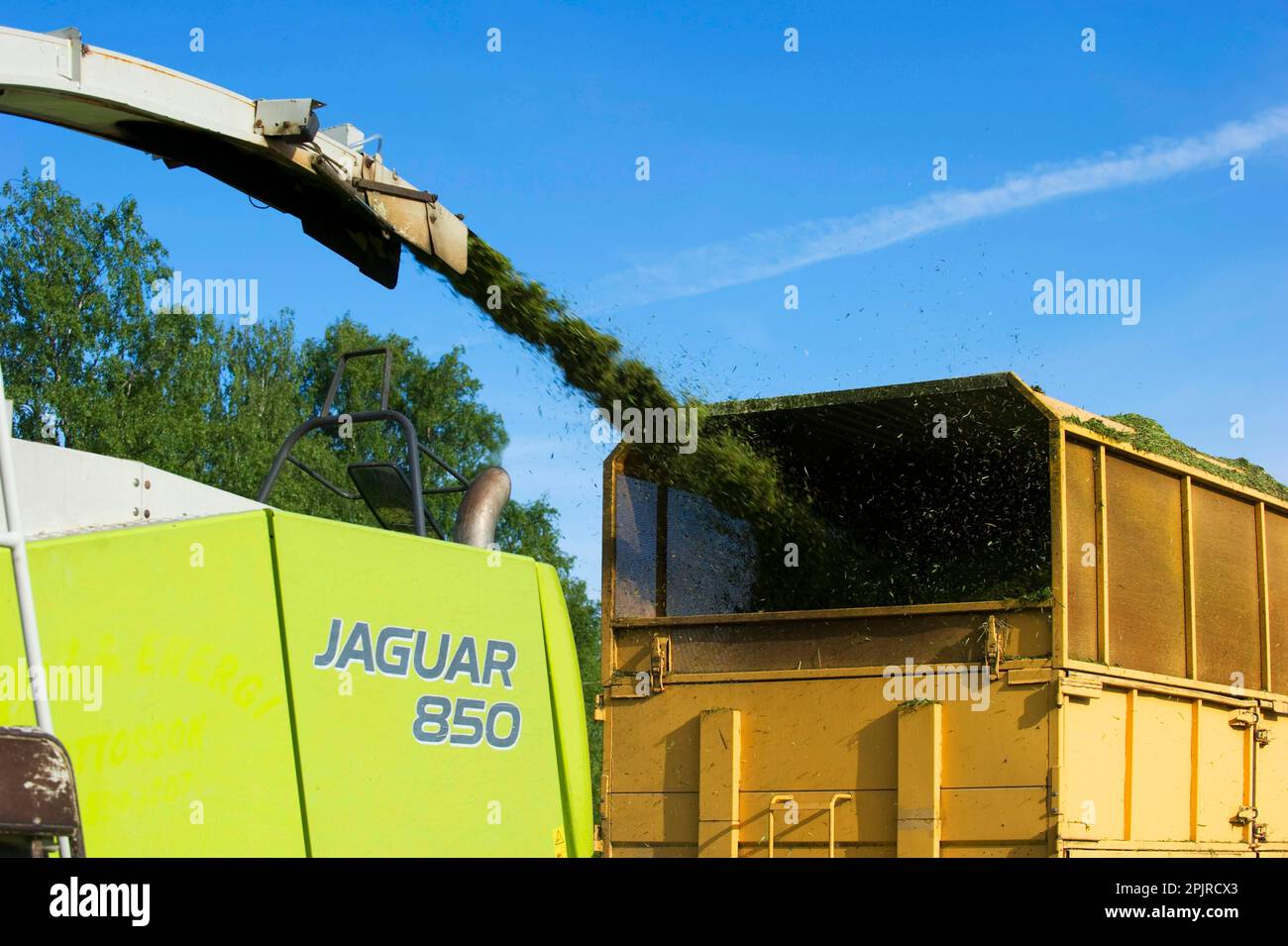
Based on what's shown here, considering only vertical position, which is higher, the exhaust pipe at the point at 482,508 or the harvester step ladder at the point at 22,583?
the exhaust pipe at the point at 482,508

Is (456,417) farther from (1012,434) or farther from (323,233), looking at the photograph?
(323,233)

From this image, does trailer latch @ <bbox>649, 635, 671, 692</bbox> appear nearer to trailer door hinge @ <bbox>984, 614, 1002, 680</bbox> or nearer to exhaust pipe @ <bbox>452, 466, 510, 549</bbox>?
trailer door hinge @ <bbox>984, 614, 1002, 680</bbox>

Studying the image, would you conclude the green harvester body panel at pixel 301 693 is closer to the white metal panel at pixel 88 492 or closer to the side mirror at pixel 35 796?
the white metal panel at pixel 88 492

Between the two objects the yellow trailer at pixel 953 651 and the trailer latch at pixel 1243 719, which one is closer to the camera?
the yellow trailer at pixel 953 651

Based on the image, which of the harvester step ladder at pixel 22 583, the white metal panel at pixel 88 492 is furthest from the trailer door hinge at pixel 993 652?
the harvester step ladder at pixel 22 583

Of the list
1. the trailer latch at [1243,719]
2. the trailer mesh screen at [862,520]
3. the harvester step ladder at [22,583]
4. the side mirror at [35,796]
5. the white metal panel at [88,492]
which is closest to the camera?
the side mirror at [35,796]

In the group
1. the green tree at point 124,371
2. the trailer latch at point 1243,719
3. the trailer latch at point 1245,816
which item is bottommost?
the trailer latch at point 1245,816

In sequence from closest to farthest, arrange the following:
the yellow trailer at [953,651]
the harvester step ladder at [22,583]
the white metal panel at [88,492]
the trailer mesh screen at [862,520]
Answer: the harvester step ladder at [22,583]
the white metal panel at [88,492]
the yellow trailer at [953,651]
the trailer mesh screen at [862,520]

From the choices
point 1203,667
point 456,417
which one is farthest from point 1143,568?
point 456,417

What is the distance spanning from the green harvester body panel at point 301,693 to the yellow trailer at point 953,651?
2817mm

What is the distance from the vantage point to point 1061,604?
5.93m

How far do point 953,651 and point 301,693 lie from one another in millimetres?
3827

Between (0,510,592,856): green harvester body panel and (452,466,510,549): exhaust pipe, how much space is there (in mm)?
253

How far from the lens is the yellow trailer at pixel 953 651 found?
597 centimetres
